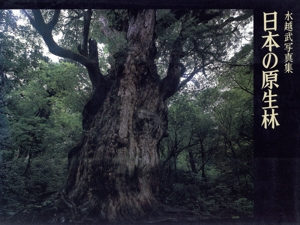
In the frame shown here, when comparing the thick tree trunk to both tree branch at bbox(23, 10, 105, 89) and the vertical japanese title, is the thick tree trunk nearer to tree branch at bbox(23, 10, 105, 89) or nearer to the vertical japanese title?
tree branch at bbox(23, 10, 105, 89)

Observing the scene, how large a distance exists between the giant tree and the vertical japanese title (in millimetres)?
391

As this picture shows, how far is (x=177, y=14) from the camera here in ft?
15.8

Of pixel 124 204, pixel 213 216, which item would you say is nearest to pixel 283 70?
pixel 213 216

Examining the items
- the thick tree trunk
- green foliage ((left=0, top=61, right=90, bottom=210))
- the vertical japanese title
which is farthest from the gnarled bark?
the vertical japanese title

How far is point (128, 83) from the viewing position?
15.9ft

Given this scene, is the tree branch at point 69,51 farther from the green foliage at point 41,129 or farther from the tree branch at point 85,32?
the green foliage at point 41,129

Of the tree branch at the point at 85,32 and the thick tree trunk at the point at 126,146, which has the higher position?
the tree branch at the point at 85,32

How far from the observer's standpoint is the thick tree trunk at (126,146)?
4.41 meters

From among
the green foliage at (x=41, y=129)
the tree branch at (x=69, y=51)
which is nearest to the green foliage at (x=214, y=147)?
the tree branch at (x=69, y=51)

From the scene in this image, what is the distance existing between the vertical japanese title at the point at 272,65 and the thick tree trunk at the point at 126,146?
4.82ft

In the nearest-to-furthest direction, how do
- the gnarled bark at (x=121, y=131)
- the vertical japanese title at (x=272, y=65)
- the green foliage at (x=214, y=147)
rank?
the vertical japanese title at (x=272, y=65) < the gnarled bark at (x=121, y=131) < the green foliage at (x=214, y=147)

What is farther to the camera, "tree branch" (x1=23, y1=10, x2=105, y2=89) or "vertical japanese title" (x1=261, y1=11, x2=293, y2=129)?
"tree branch" (x1=23, y1=10, x2=105, y2=89)

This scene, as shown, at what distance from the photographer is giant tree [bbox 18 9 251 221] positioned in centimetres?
445

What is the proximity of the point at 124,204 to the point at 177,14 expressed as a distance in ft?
9.27
